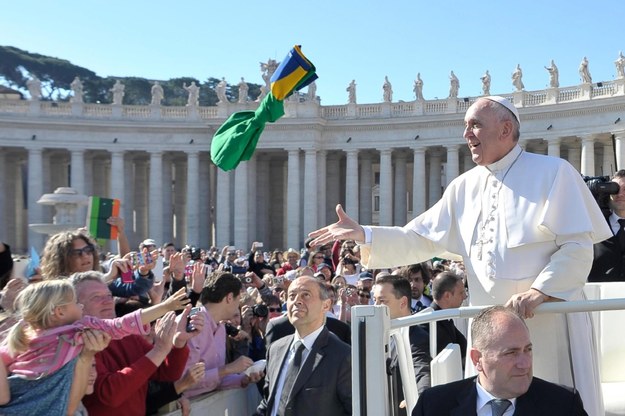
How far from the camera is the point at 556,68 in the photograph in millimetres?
51500

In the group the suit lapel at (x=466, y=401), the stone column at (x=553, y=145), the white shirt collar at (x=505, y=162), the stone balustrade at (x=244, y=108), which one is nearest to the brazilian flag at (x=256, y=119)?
the white shirt collar at (x=505, y=162)

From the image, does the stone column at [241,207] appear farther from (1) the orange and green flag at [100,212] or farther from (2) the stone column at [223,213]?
(1) the orange and green flag at [100,212]

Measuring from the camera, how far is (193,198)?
56.4 metres

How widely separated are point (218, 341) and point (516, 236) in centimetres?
382

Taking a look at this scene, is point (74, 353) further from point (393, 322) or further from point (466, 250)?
point (466, 250)

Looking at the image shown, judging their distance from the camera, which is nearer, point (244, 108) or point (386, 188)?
point (386, 188)

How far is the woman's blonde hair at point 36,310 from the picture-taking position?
5.63 meters

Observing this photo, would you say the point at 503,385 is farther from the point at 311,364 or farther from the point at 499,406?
the point at 311,364

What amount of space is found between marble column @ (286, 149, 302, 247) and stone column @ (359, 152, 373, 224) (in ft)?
20.9

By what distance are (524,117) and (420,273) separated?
133 ft

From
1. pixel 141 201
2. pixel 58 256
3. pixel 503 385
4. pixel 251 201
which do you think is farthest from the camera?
pixel 141 201

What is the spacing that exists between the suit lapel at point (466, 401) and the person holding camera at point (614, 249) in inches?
200

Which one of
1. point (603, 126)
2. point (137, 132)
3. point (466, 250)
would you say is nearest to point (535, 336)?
point (466, 250)

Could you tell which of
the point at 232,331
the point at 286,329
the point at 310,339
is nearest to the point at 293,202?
the point at 232,331
